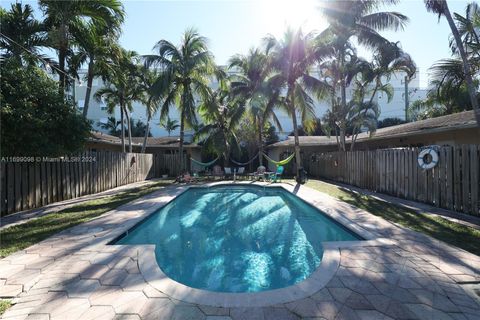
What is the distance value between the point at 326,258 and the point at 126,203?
6.91m

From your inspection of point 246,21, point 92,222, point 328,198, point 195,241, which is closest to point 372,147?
point 328,198

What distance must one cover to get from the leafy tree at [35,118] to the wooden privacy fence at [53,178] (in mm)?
952

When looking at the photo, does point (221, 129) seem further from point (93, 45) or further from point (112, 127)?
point (112, 127)

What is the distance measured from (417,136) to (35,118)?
15894 mm

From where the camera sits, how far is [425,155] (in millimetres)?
8680

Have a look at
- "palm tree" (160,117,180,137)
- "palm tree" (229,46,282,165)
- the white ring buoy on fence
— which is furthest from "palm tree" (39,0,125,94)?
"palm tree" (160,117,180,137)

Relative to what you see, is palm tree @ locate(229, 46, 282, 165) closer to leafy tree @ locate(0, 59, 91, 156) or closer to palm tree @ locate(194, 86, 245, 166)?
palm tree @ locate(194, 86, 245, 166)

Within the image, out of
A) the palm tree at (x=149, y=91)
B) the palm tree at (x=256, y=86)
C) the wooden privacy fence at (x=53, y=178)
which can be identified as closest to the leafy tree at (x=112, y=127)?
the palm tree at (x=149, y=91)

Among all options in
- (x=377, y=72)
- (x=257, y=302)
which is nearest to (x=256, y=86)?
(x=377, y=72)

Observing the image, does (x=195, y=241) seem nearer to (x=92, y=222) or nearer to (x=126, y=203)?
(x=92, y=222)

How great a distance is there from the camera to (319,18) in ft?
48.0

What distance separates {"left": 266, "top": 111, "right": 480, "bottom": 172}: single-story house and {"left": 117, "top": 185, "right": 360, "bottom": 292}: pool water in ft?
22.8

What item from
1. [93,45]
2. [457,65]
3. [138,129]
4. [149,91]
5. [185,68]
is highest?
[185,68]

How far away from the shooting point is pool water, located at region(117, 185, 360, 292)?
4.51 m
